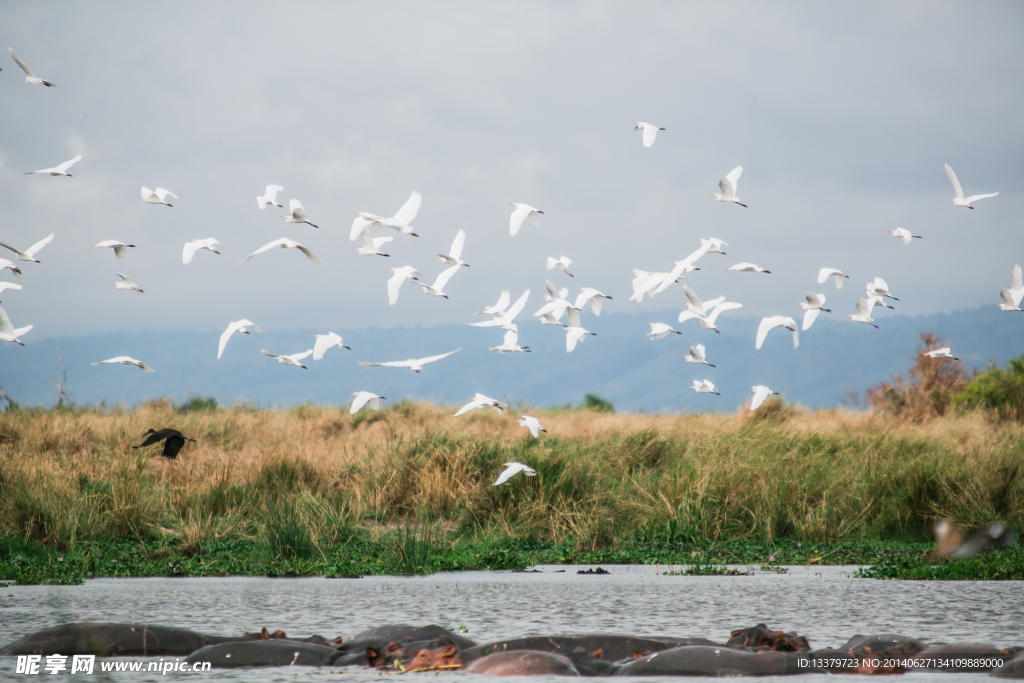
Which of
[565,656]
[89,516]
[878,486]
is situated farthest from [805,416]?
[565,656]

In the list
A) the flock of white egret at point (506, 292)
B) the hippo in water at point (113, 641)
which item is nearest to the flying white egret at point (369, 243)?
the flock of white egret at point (506, 292)

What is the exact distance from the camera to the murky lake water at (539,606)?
6723 mm

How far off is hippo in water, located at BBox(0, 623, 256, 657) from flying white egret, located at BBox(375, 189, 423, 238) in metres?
7.14

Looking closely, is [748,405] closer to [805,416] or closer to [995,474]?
[805,416]

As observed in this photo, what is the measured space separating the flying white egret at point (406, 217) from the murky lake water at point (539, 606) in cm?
488

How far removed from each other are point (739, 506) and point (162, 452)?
8.44 meters

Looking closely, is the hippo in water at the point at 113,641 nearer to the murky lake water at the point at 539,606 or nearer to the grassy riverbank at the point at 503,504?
the murky lake water at the point at 539,606

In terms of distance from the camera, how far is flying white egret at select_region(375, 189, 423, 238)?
494 inches

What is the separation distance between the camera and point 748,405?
64.0ft

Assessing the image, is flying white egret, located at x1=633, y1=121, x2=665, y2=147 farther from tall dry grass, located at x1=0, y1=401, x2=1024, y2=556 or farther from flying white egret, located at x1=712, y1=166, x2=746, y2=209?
tall dry grass, located at x1=0, y1=401, x2=1024, y2=556

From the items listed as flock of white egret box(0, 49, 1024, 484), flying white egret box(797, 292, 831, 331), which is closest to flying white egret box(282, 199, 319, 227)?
flock of white egret box(0, 49, 1024, 484)

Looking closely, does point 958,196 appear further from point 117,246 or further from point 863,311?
point 117,246

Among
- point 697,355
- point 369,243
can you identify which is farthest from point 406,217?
point 697,355

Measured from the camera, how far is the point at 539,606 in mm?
7879
